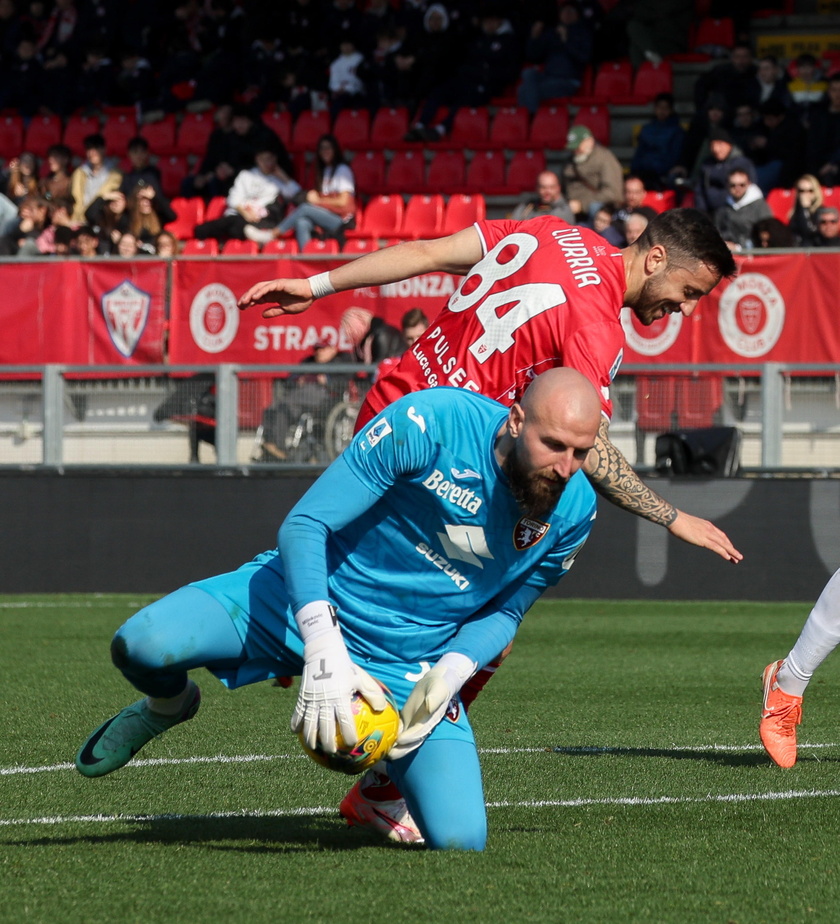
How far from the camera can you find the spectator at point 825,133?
16.7 meters

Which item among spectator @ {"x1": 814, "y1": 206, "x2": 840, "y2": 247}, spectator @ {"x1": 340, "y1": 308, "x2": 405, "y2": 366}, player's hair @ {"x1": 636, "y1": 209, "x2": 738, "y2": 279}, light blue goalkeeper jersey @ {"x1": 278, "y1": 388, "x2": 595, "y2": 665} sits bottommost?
light blue goalkeeper jersey @ {"x1": 278, "y1": 388, "x2": 595, "y2": 665}

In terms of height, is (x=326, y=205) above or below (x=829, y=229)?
above

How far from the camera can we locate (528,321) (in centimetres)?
468

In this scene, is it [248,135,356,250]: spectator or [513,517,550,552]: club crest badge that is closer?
[513,517,550,552]: club crest badge

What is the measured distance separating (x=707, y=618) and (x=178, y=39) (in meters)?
15.6

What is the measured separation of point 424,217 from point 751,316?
6121 mm

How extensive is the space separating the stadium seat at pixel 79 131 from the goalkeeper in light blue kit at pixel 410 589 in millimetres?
18595

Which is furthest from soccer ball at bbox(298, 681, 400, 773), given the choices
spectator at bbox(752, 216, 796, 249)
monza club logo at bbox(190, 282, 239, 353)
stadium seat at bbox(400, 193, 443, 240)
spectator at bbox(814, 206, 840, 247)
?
stadium seat at bbox(400, 193, 443, 240)

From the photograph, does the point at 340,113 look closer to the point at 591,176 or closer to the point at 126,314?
the point at 591,176

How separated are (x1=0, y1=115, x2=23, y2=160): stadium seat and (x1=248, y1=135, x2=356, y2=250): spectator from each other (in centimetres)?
616

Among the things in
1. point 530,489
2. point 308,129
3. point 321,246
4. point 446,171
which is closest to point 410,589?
point 530,489

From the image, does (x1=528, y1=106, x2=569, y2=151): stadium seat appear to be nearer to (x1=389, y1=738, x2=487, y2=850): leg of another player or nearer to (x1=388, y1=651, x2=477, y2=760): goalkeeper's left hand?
(x1=389, y1=738, x2=487, y2=850): leg of another player

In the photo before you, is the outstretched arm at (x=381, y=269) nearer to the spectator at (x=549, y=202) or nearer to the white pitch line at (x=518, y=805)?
the white pitch line at (x=518, y=805)

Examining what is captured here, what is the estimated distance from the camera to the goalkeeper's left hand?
151 inches
